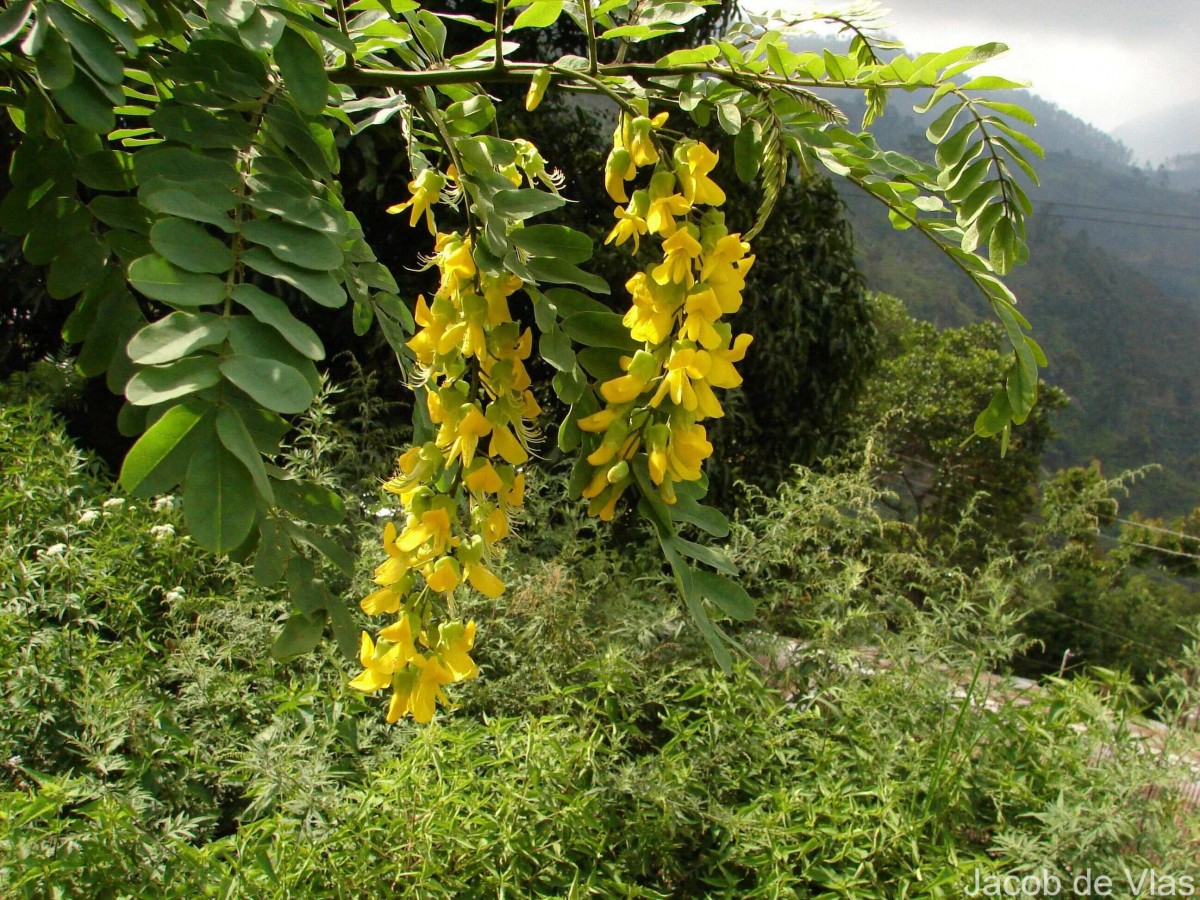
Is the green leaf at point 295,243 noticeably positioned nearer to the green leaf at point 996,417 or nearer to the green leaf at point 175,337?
the green leaf at point 175,337


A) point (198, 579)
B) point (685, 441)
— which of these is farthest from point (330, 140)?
point (198, 579)

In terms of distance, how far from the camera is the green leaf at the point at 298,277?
386mm

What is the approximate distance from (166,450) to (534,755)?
88 cm

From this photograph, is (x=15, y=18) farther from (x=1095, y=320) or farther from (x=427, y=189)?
(x=1095, y=320)

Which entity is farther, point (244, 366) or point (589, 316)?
point (589, 316)

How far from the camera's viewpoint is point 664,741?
1.48 metres

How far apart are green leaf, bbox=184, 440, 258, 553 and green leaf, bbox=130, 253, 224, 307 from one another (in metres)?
0.07

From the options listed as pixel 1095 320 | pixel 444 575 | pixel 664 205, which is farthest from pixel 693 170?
pixel 1095 320

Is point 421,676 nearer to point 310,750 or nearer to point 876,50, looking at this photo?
point 876,50

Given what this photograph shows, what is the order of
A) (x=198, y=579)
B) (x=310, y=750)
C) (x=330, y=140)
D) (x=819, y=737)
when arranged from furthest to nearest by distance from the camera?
(x=198, y=579), (x=819, y=737), (x=310, y=750), (x=330, y=140)

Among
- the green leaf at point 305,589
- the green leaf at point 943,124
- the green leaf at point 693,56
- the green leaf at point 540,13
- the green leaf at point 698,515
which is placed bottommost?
the green leaf at point 305,589

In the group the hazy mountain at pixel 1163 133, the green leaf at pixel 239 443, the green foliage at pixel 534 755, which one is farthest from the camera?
the hazy mountain at pixel 1163 133

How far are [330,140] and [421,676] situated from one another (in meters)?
0.39

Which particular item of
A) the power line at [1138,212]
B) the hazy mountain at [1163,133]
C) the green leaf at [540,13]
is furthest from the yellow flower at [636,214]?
the hazy mountain at [1163,133]
